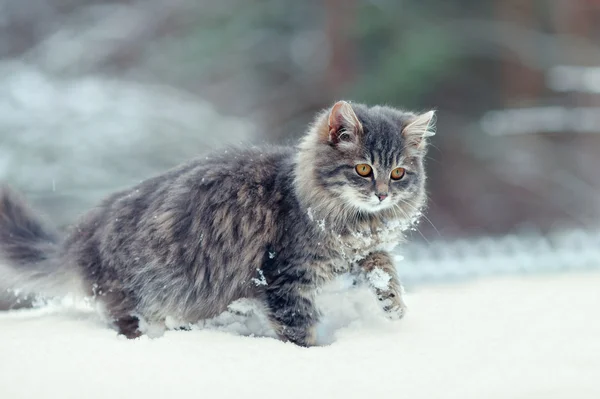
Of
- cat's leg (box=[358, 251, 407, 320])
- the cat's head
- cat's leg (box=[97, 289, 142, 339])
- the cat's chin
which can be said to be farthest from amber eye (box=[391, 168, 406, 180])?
cat's leg (box=[97, 289, 142, 339])

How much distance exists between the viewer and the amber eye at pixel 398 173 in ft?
8.36

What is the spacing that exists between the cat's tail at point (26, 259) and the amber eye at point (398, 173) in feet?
4.23

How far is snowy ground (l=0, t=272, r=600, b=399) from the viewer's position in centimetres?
188

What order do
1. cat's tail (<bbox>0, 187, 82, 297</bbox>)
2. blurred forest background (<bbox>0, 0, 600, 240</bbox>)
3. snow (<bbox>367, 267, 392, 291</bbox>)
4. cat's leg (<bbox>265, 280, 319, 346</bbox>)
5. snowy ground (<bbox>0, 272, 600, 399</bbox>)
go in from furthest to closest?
blurred forest background (<bbox>0, 0, 600, 240</bbox>) < cat's tail (<bbox>0, 187, 82, 297</bbox>) < snow (<bbox>367, 267, 392, 291</bbox>) < cat's leg (<bbox>265, 280, 319, 346</bbox>) < snowy ground (<bbox>0, 272, 600, 399</bbox>)

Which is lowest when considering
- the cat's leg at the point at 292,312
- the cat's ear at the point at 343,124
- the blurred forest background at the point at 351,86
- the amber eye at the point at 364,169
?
the cat's leg at the point at 292,312

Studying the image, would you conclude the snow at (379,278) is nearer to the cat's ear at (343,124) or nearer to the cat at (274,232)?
the cat at (274,232)

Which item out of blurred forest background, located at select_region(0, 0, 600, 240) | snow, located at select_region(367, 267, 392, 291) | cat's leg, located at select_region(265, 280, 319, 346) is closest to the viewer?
cat's leg, located at select_region(265, 280, 319, 346)

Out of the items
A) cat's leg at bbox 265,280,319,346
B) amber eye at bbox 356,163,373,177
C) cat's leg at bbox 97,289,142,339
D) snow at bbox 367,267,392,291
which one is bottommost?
cat's leg at bbox 97,289,142,339

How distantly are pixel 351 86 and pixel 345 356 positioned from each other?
5433 millimetres

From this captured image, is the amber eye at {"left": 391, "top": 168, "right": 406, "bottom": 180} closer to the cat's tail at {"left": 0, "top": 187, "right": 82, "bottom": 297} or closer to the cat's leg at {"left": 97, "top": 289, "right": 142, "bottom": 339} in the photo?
the cat's leg at {"left": 97, "top": 289, "right": 142, "bottom": 339}

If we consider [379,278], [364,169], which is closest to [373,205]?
[364,169]

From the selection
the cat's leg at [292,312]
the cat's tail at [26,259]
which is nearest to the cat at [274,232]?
the cat's leg at [292,312]

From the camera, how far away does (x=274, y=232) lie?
2539 mm

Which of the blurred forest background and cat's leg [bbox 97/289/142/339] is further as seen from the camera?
the blurred forest background
